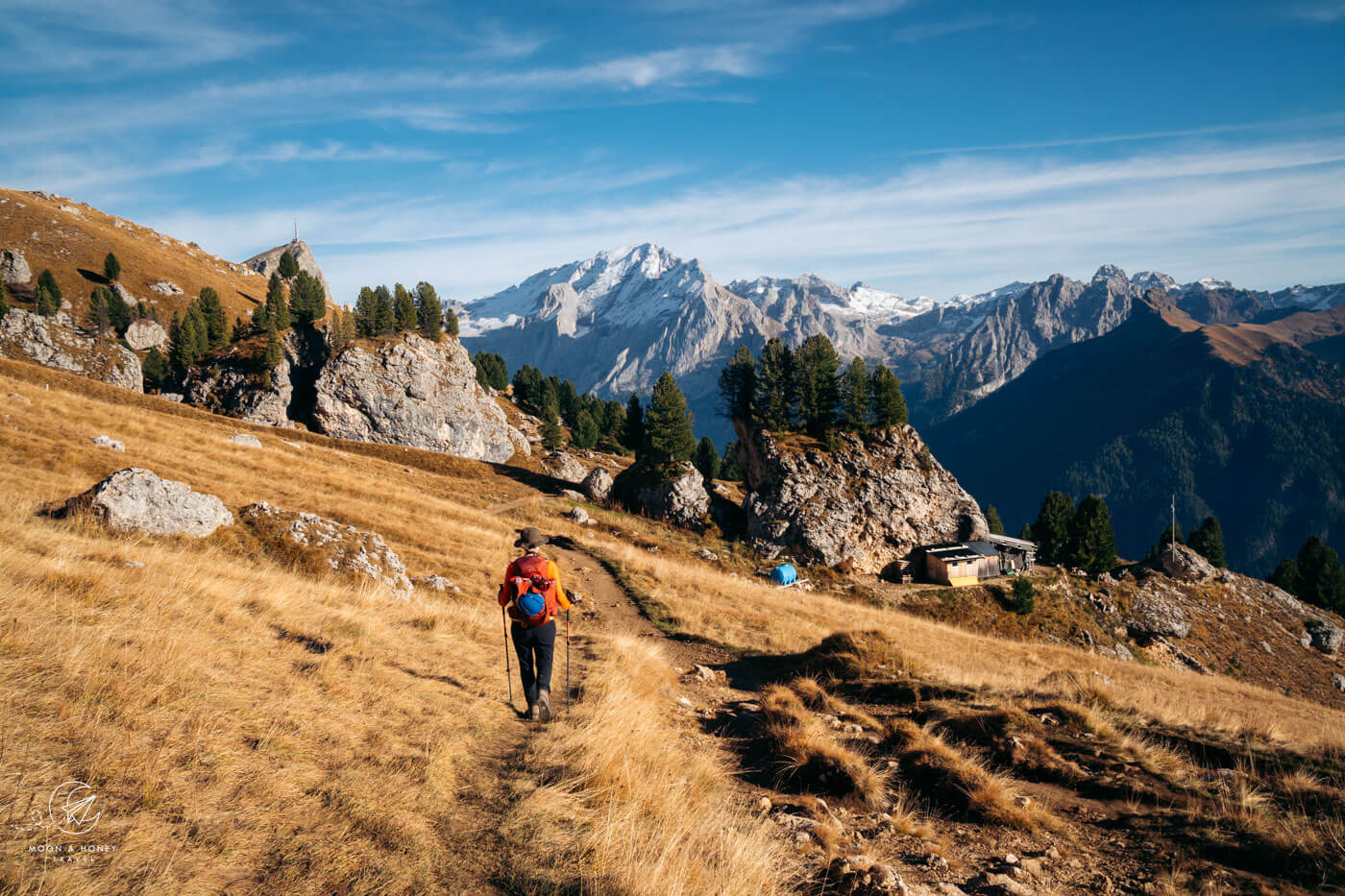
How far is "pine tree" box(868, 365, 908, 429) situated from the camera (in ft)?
220

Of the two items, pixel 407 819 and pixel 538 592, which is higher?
pixel 538 592

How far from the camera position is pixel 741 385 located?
73.4 metres

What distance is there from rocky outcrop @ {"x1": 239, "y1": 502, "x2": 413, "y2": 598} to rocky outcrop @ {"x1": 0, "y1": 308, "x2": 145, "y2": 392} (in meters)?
99.3

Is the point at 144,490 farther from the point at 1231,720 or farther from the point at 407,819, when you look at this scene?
the point at 1231,720

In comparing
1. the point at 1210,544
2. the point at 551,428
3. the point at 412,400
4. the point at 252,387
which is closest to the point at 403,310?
the point at 412,400

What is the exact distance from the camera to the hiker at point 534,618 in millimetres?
9297

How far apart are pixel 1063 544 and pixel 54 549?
3385 inches

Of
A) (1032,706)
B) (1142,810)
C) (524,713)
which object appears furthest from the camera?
(1032,706)

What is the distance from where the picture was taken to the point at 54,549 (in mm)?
10445

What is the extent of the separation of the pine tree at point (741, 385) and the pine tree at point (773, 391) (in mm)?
1005

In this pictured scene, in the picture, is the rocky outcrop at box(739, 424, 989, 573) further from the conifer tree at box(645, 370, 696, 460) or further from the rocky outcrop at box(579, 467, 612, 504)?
the rocky outcrop at box(579, 467, 612, 504)

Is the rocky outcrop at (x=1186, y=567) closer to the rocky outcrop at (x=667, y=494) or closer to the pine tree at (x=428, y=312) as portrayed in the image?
the rocky outcrop at (x=667, y=494)

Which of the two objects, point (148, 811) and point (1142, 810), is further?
point (1142, 810)

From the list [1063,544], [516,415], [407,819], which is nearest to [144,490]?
[407,819]
